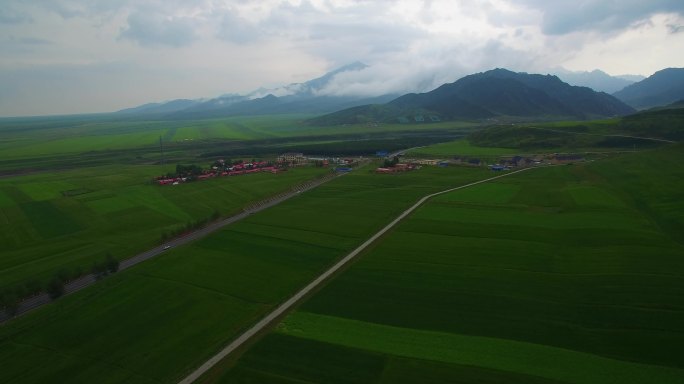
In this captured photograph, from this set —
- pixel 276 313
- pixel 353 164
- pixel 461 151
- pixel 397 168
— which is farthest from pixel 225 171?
pixel 276 313

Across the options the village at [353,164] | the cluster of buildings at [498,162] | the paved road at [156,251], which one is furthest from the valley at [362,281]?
the cluster of buildings at [498,162]

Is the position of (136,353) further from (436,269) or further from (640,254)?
(640,254)

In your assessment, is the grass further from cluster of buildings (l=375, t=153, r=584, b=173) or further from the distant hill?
the distant hill

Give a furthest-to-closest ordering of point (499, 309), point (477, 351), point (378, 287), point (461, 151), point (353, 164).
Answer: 1. point (461, 151)
2. point (353, 164)
3. point (378, 287)
4. point (499, 309)
5. point (477, 351)

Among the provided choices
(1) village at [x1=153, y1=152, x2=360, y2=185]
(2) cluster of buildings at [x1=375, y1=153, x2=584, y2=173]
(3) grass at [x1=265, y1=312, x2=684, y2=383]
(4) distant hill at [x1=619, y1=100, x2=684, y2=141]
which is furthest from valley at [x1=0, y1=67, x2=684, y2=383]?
(4) distant hill at [x1=619, y1=100, x2=684, y2=141]

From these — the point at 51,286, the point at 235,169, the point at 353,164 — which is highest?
the point at 235,169

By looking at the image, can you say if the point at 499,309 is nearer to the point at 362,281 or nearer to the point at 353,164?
the point at 362,281

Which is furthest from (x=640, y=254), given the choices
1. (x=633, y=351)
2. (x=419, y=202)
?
(x=419, y=202)
